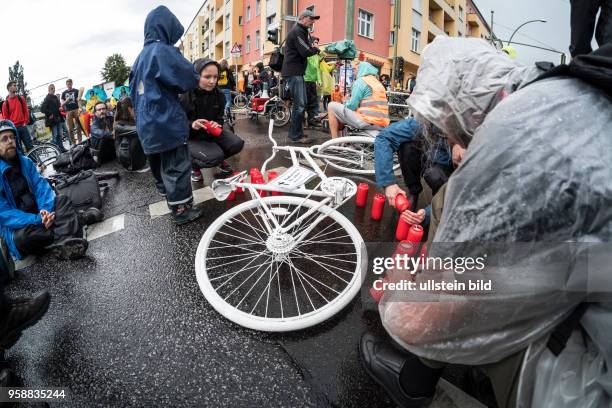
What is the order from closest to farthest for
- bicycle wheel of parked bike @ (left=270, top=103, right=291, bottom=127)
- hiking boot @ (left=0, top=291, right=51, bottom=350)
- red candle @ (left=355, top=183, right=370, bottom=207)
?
hiking boot @ (left=0, top=291, right=51, bottom=350), red candle @ (left=355, top=183, right=370, bottom=207), bicycle wheel of parked bike @ (left=270, top=103, right=291, bottom=127)

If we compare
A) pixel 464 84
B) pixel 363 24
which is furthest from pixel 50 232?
pixel 363 24

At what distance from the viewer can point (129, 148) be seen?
582cm

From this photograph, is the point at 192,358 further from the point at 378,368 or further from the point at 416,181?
the point at 416,181

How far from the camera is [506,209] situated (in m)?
0.87

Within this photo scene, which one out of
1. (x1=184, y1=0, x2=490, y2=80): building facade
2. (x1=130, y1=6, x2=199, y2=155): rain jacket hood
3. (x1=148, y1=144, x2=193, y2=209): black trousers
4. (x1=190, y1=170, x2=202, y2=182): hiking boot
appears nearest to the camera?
(x1=130, y1=6, x2=199, y2=155): rain jacket hood

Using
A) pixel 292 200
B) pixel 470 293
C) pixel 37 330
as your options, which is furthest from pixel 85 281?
pixel 470 293

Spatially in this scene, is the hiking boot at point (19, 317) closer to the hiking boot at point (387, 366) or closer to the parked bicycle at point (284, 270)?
the parked bicycle at point (284, 270)

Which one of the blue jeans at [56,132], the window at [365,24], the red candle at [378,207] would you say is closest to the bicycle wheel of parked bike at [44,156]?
the blue jeans at [56,132]

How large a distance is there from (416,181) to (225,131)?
8.71 feet

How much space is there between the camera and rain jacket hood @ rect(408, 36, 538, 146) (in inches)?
47.4

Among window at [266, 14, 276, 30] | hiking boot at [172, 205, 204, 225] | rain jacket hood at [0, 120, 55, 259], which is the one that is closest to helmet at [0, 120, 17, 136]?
rain jacket hood at [0, 120, 55, 259]

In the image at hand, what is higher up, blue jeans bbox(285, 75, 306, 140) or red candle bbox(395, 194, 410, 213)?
blue jeans bbox(285, 75, 306, 140)

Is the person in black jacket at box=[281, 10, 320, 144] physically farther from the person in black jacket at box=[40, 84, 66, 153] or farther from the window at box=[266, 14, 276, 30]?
the window at box=[266, 14, 276, 30]

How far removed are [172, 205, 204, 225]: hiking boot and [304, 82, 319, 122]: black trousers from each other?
572cm
